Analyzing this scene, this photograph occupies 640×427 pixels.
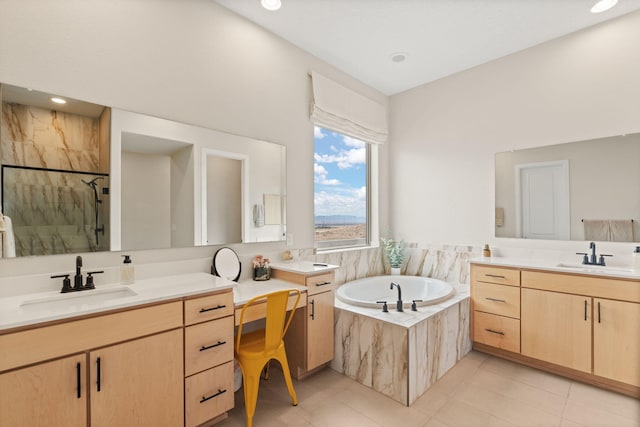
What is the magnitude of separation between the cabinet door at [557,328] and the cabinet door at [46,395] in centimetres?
310

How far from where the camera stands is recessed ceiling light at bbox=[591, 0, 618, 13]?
229 centimetres

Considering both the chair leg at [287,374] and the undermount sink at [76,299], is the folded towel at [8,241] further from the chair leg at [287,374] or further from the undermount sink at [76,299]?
the chair leg at [287,374]

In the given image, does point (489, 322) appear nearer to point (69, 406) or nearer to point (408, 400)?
point (408, 400)

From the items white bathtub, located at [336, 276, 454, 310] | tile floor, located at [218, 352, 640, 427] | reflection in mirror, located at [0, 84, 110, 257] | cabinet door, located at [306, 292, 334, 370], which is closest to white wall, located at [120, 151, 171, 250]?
reflection in mirror, located at [0, 84, 110, 257]

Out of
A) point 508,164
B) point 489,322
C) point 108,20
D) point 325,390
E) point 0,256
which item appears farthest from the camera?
point 508,164

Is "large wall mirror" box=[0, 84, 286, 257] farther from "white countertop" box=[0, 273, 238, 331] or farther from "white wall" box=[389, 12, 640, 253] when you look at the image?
"white wall" box=[389, 12, 640, 253]

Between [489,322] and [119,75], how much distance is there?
3546 millimetres

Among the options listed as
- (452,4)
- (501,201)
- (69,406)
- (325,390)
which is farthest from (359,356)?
(452,4)

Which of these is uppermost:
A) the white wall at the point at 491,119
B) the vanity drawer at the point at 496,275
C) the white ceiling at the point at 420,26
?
the white ceiling at the point at 420,26

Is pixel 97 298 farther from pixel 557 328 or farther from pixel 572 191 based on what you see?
pixel 572 191

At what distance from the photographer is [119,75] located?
6.15 feet

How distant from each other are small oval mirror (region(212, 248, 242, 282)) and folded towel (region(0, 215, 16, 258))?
1.08m

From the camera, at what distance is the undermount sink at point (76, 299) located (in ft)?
4.75

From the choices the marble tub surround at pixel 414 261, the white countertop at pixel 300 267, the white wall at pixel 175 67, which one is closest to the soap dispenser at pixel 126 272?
the white wall at pixel 175 67
